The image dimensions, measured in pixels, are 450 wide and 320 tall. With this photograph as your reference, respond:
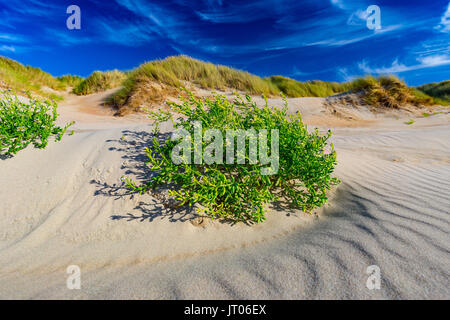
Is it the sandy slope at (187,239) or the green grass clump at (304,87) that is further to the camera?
the green grass clump at (304,87)

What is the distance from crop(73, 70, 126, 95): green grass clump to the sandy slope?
41.8 feet

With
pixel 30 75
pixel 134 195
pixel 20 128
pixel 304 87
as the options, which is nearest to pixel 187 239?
pixel 134 195

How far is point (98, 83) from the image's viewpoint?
1398 cm

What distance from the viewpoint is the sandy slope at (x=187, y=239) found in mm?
1475

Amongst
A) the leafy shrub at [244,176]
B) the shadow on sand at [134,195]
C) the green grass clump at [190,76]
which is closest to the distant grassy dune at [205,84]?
the green grass clump at [190,76]

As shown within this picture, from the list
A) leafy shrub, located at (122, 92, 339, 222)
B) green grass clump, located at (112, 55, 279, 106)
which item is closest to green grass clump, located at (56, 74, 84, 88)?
green grass clump, located at (112, 55, 279, 106)

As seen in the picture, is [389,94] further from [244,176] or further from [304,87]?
[244,176]

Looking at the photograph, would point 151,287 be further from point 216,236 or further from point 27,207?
point 27,207

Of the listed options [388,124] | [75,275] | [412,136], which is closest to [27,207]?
[75,275]

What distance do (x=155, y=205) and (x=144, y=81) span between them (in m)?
9.02

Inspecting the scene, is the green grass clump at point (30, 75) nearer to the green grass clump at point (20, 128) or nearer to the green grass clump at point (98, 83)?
the green grass clump at point (98, 83)

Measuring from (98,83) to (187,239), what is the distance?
611 inches

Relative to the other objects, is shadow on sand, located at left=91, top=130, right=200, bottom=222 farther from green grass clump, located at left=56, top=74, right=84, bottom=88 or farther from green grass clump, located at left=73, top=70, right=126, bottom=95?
green grass clump, located at left=56, top=74, right=84, bottom=88

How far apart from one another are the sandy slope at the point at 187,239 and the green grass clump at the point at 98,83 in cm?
1273
